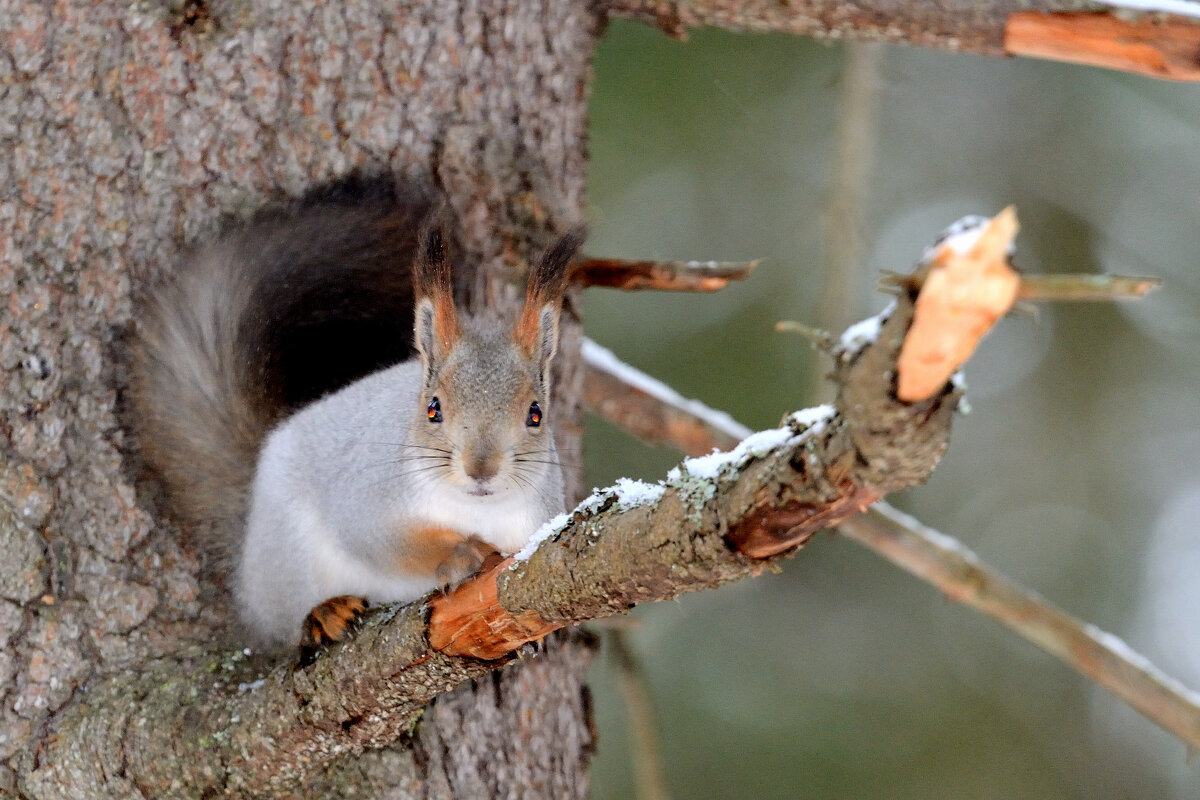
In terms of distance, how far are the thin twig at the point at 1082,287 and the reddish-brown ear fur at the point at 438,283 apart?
2.75 feet

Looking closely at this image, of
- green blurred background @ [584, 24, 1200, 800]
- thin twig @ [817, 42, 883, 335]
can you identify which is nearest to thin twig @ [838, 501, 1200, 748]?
thin twig @ [817, 42, 883, 335]

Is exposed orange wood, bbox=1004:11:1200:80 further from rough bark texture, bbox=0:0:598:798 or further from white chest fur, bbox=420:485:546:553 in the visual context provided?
white chest fur, bbox=420:485:546:553

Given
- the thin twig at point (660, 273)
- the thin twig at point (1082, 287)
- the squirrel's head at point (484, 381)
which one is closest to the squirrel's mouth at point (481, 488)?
the squirrel's head at point (484, 381)

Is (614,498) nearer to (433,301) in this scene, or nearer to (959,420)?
(433,301)

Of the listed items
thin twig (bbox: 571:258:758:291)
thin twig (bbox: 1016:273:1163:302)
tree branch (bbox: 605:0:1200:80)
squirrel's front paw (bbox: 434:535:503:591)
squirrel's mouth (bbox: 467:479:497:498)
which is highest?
thin twig (bbox: 1016:273:1163:302)

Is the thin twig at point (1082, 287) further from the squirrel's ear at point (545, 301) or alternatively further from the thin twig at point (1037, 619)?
the thin twig at point (1037, 619)

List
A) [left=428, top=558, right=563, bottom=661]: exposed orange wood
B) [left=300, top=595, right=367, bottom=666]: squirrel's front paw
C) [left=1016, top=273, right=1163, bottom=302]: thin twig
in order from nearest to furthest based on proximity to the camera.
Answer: [left=1016, top=273, right=1163, bottom=302]: thin twig, [left=428, top=558, right=563, bottom=661]: exposed orange wood, [left=300, top=595, right=367, bottom=666]: squirrel's front paw

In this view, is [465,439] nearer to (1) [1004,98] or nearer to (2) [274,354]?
(2) [274,354]

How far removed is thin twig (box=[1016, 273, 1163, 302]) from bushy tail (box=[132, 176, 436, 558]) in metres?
1.11

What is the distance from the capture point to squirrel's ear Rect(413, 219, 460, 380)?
4.97 ft

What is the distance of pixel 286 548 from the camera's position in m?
1.67

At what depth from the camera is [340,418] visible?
1.74 metres

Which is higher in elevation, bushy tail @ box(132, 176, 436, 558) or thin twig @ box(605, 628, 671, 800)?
bushy tail @ box(132, 176, 436, 558)

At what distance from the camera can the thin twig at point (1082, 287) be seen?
762mm
